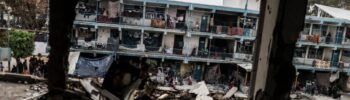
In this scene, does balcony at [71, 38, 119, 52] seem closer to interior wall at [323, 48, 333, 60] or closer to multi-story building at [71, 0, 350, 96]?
multi-story building at [71, 0, 350, 96]

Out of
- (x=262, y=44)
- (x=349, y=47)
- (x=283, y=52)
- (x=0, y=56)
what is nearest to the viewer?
(x=283, y=52)

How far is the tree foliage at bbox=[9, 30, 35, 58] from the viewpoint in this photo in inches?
874

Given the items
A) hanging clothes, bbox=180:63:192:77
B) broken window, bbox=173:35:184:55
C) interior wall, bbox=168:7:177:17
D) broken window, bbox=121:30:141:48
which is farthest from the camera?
hanging clothes, bbox=180:63:192:77

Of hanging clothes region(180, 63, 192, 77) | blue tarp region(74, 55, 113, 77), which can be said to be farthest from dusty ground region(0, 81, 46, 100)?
hanging clothes region(180, 63, 192, 77)

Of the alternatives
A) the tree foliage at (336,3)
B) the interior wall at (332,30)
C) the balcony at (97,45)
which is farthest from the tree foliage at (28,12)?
the tree foliage at (336,3)

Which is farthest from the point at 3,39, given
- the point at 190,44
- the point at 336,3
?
the point at 336,3

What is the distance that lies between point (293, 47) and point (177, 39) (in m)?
26.3

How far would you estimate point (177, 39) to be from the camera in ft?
91.5

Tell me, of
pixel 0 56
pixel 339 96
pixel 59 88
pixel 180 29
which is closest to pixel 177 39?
pixel 180 29

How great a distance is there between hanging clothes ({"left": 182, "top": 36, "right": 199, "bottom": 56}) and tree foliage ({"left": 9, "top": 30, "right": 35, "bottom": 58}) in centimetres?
960

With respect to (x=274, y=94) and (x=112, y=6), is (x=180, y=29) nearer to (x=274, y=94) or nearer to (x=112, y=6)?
(x=112, y=6)

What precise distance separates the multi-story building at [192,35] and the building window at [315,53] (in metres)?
0.09

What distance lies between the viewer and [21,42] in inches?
883

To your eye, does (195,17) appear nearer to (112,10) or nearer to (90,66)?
(112,10)
